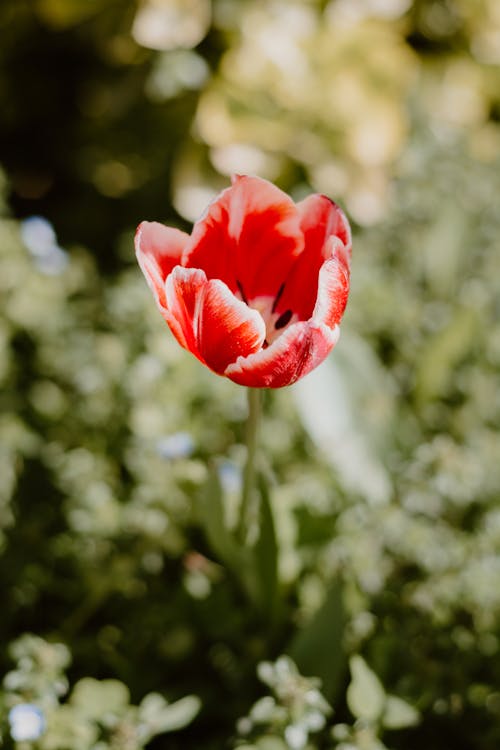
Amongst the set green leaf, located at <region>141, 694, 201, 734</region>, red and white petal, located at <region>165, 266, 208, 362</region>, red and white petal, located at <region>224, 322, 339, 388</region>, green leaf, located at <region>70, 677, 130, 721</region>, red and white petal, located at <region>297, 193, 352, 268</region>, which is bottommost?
green leaf, located at <region>141, 694, 201, 734</region>

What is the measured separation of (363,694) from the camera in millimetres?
1032

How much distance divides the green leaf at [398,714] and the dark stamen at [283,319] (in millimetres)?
535

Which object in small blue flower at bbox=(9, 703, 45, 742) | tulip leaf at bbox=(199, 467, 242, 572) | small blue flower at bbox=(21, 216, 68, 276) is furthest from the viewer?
small blue flower at bbox=(21, 216, 68, 276)

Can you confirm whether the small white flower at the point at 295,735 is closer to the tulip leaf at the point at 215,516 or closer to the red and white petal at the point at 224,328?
the tulip leaf at the point at 215,516

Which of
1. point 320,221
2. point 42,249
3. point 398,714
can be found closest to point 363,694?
point 398,714

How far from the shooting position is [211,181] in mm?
2164

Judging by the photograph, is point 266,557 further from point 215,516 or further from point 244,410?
point 244,410

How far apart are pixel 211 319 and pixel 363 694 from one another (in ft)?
1.82

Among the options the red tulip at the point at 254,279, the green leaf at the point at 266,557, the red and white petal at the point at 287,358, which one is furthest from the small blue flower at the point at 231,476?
the red and white petal at the point at 287,358

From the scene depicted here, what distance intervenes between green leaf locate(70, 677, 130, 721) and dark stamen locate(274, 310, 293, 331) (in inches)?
20.7

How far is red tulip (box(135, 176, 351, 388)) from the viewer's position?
772mm

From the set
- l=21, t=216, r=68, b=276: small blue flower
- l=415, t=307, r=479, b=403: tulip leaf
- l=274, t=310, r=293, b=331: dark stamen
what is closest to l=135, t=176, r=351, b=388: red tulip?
l=274, t=310, r=293, b=331: dark stamen

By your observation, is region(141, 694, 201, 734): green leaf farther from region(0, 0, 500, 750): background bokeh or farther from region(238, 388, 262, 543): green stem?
region(238, 388, 262, 543): green stem

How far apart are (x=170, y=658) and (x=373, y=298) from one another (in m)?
0.88
